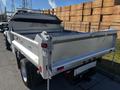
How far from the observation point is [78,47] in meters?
2.63

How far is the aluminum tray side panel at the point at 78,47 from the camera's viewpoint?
7.43ft

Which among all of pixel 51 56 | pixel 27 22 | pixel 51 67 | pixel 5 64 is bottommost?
pixel 5 64

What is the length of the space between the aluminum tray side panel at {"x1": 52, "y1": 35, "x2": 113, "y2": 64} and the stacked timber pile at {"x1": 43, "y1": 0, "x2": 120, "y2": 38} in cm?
513

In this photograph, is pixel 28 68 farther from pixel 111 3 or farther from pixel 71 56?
pixel 111 3

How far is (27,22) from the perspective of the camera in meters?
4.98

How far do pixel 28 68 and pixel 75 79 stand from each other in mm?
999

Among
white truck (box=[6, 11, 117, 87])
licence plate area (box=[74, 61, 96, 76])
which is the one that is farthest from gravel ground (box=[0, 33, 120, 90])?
white truck (box=[6, 11, 117, 87])

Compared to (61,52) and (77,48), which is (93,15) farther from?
(61,52)

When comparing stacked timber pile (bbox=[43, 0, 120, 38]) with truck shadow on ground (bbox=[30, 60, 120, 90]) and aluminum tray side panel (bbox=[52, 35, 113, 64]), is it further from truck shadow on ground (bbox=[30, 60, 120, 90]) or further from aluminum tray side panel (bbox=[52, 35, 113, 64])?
aluminum tray side panel (bbox=[52, 35, 113, 64])

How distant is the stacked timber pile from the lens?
8.08 m

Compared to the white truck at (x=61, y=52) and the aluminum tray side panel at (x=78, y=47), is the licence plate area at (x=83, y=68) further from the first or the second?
the aluminum tray side panel at (x=78, y=47)

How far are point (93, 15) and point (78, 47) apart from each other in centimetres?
778

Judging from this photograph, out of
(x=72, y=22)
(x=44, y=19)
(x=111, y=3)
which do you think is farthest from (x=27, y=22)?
(x=72, y=22)

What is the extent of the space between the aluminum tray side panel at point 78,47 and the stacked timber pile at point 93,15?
16.8ft
